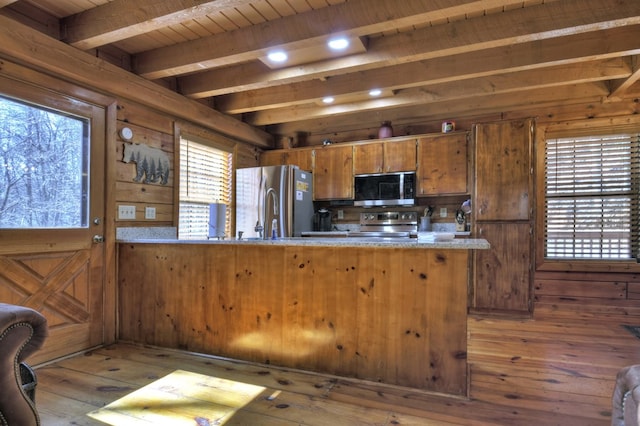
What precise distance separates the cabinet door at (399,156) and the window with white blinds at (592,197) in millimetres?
1516

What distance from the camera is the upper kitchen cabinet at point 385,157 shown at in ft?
13.9

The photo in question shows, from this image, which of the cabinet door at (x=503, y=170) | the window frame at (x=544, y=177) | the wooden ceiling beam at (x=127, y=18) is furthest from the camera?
the window frame at (x=544, y=177)

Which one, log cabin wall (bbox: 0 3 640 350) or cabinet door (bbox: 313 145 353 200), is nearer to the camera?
log cabin wall (bbox: 0 3 640 350)

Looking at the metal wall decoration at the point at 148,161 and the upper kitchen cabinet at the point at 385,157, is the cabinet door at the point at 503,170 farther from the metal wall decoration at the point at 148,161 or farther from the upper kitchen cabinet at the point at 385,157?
the metal wall decoration at the point at 148,161

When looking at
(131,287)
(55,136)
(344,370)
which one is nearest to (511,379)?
(344,370)

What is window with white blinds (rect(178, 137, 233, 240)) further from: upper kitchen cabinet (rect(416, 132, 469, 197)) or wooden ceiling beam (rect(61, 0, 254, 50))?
upper kitchen cabinet (rect(416, 132, 469, 197))

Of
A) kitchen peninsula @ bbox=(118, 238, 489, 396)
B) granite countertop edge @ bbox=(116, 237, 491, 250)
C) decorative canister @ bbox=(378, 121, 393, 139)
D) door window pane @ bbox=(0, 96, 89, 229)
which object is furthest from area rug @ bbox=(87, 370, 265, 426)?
decorative canister @ bbox=(378, 121, 393, 139)

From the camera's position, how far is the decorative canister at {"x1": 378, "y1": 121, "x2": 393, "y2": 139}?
445cm

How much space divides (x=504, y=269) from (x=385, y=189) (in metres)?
1.58

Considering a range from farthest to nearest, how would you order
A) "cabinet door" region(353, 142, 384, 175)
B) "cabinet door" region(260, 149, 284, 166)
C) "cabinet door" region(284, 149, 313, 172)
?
"cabinet door" region(260, 149, 284, 166) < "cabinet door" region(284, 149, 313, 172) < "cabinet door" region(353, 142, 384, 175)

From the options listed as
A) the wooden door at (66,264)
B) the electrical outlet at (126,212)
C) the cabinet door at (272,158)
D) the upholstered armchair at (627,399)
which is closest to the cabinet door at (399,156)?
the cabinet door at (272,158)

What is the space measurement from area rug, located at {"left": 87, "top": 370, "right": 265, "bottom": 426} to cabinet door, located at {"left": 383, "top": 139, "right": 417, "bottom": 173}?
303cm

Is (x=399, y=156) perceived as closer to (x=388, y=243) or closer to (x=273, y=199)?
(x=273, y=199)

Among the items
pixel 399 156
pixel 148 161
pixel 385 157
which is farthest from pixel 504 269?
pixel 148 161
